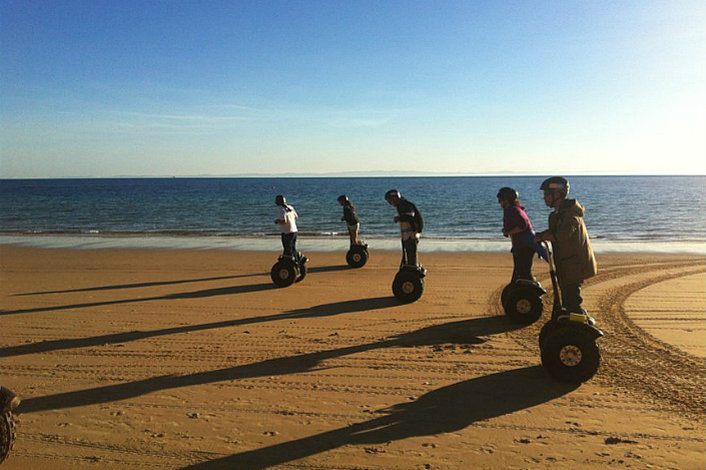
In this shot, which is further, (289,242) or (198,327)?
(289,242)

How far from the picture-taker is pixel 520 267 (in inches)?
289

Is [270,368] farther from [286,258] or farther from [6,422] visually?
[286,258]

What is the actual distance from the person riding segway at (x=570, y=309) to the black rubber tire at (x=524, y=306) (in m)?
2.15

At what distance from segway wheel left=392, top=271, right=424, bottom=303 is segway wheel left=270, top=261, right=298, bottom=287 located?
8.95 feet

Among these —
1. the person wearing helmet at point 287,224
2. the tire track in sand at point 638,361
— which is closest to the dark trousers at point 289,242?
the person wearing helmet at point 287,224

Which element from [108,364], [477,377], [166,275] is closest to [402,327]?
[477,377]

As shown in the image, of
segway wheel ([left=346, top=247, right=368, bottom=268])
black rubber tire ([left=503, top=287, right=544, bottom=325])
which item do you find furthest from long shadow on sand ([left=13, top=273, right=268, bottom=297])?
black rubber tire ([left=503, top=287, right=544, bottom=325])

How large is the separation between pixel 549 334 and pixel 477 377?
3.00 feet

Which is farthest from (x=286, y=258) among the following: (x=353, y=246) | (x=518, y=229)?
(x=518, y=229)

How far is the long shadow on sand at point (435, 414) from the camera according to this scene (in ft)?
12.7

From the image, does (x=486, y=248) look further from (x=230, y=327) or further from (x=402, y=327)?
(x=230, y=327)

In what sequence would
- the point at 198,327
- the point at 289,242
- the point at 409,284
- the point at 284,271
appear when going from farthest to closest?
the point at 289,242 → the point at 284,271 → the point at 409,284 → the point at 198,327

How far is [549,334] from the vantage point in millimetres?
5191

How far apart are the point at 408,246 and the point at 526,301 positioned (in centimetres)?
224
